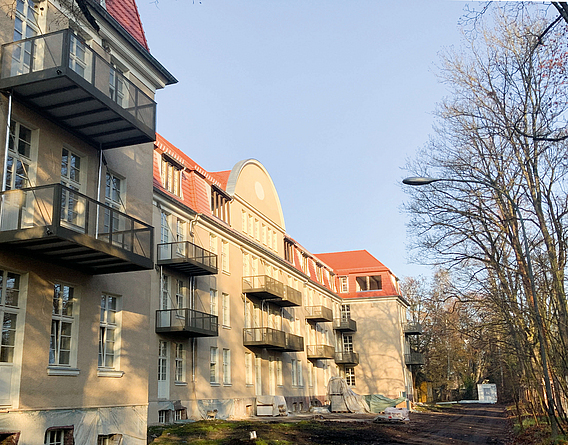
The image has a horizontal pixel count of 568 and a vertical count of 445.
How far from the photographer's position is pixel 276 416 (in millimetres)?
33094

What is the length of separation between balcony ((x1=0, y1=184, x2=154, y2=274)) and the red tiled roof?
19.2 feet

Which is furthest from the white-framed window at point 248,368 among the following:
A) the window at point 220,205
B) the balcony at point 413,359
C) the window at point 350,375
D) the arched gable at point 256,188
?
the balcony at point 413,359

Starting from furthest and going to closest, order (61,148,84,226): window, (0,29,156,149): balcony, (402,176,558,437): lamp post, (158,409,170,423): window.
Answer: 1. (158,409,170,423): window
2. (402,176,558,437): lamp post
3. (61,148,84,226): window
4. (0,29,156,149): balcony

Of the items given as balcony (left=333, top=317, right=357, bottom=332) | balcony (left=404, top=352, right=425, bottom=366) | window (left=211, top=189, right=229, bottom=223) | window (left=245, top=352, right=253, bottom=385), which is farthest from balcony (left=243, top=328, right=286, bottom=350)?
balcony (left=404, top=352, right=425, bottom=366)

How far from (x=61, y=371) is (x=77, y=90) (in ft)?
20.3

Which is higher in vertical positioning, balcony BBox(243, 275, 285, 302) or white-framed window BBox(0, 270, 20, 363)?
balcony BBox(243, 275, 285, 302)

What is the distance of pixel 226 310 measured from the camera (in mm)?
31453

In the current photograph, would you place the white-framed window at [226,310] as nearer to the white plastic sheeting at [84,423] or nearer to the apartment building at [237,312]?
the apartment building at [237,312]

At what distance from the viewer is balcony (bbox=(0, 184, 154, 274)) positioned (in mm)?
11289

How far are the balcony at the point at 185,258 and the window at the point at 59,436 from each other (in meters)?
12.2

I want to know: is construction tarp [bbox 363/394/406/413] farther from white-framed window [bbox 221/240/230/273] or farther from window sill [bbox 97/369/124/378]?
window sill [bbox 97/369/124/378]

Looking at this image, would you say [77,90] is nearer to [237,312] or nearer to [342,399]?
[237,312]

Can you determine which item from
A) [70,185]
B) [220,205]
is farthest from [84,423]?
[220,205]

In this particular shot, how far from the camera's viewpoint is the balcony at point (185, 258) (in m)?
24.7
